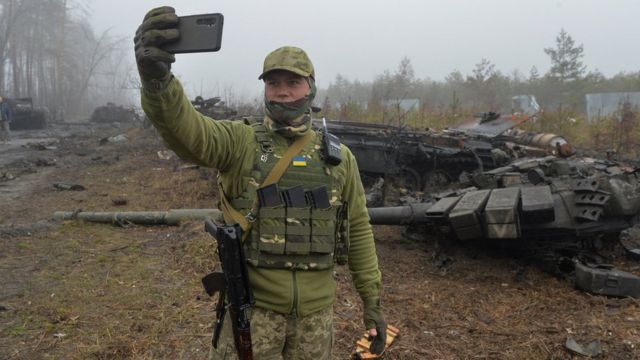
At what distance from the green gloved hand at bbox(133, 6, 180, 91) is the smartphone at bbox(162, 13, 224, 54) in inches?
0.8

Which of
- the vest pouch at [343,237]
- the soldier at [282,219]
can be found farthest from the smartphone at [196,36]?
the vest pouch at [343,237]

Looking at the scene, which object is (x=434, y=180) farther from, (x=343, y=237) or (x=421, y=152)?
(x=343, y=237)

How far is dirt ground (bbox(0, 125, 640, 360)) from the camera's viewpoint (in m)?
3.62

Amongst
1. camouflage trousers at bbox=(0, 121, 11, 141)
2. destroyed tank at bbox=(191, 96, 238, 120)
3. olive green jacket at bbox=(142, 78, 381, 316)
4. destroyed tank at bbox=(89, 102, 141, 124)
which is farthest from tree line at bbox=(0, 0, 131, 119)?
olive green jacket at bbox=(142, 78, 381, 316)

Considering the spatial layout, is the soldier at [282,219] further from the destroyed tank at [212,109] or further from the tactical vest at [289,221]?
the destroyed tank at [212,109]

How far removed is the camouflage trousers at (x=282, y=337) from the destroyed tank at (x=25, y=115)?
24.4 metres

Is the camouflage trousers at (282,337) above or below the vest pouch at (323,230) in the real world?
below

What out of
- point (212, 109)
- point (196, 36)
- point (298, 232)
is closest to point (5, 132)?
point (212, 109)

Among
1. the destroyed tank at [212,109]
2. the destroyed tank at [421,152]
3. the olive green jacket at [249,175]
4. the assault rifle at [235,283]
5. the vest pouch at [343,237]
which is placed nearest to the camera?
the olive green jacket at [249,175]

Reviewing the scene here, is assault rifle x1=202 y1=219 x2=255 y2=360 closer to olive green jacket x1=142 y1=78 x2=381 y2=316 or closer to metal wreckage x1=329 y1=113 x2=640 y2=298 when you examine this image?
olive green jacket x1=142 y1=78 x2=381 y2=316

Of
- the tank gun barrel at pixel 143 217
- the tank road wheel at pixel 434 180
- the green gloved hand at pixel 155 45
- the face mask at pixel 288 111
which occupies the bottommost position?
the tank gun barrel at pixel 143 217

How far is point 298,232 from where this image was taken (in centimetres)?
198

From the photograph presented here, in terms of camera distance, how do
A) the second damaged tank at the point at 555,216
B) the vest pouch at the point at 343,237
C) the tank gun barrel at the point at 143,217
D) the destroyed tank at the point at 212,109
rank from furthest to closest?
the destroyed tank at the point at 212,109, the tank gun barrel at the point at 143,217, the second damaged tank at the point at 555,216, the vest pouch at the point at 343,237

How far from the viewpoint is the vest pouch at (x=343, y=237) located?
217 cm
